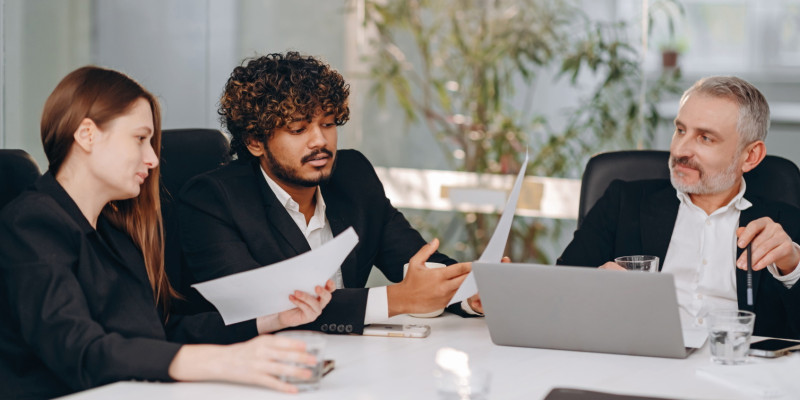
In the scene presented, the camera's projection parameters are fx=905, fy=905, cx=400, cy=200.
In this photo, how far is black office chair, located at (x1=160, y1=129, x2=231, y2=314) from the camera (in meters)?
2.15

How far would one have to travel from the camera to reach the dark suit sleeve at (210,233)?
1.99 metres

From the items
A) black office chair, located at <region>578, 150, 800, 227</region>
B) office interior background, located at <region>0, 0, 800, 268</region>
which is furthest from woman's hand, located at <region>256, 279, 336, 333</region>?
office interior background, located at <region>0, 0, 800, 268</region>

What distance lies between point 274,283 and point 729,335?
0.80 metres

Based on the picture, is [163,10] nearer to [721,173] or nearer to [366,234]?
[366,234]

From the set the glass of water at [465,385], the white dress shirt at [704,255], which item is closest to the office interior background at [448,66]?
the white dress shirt at [704,255]

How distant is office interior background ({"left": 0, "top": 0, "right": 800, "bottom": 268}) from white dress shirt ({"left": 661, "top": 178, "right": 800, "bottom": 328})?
50.3 inches

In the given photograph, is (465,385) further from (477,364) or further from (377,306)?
(377,306)

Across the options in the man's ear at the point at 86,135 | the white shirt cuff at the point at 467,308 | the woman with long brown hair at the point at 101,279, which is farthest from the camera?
the white shirt cuff at the point at 467,308

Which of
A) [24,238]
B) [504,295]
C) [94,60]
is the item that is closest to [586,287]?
[504,295]

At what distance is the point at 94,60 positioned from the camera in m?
3.67

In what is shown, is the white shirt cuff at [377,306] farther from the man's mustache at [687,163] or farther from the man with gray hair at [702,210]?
the man's mustache at [687,163]

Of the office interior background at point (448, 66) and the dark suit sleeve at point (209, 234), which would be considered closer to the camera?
the dark suit sleeve at point (209, 234)

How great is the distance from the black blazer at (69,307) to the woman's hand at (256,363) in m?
0.06

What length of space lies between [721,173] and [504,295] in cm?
93
